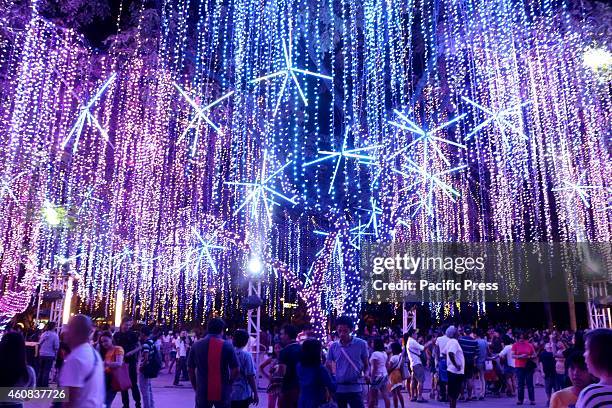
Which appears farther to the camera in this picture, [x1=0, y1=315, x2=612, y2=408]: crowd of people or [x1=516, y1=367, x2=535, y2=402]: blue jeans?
[x1=516, y1=367, x2=535, y2=402]: blue jeans

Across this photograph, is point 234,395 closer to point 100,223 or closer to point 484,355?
point 484,355

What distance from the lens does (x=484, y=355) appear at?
13164 mm

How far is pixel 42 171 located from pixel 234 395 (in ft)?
37.0

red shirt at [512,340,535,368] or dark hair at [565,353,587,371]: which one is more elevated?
dark hair at [565,353,587,371]

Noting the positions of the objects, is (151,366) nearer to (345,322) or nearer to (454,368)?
(345,322)

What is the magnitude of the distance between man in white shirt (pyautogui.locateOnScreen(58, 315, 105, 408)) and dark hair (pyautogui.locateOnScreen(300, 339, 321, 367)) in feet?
7.39

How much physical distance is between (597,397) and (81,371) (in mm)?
3200

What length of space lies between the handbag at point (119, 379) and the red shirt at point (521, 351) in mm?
7935

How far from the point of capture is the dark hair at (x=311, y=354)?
5828 millimetres

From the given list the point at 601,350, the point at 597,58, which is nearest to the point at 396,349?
the point at 601,350

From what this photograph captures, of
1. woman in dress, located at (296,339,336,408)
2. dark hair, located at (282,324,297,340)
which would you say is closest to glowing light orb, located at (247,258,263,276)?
dark hair, located at (282,324,297,340)

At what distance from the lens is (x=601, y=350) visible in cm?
317

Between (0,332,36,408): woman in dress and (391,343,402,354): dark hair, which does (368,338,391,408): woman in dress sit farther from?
(0,332,36,408): woman in dress

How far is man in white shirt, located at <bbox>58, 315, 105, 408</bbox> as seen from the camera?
3.89m
